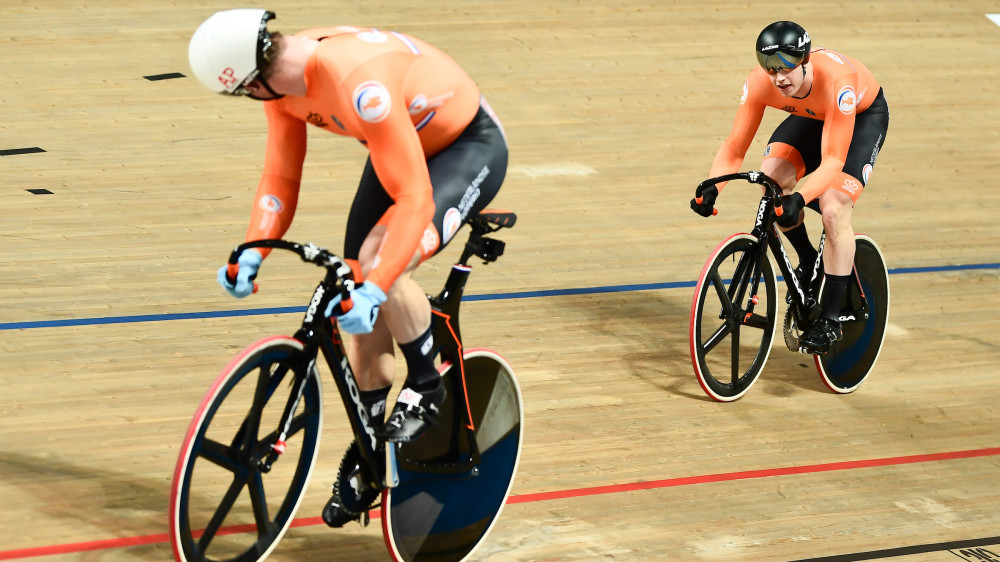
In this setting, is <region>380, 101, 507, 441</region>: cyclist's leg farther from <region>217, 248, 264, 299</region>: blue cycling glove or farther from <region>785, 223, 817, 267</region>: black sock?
<region>785, 223, 817, 267</region>: black sock

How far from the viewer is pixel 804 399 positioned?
164 inches

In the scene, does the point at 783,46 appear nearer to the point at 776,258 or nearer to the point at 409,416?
the point at 776,258

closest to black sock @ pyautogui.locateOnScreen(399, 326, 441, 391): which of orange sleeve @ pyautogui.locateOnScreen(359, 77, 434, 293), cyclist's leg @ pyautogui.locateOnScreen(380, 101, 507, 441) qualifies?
cyclist's leg @ pyautogui.locateOnScreen(380, 101, 507, 441)

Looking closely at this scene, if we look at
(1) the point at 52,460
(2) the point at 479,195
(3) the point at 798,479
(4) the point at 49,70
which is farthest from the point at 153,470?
(4) the point at 49,70

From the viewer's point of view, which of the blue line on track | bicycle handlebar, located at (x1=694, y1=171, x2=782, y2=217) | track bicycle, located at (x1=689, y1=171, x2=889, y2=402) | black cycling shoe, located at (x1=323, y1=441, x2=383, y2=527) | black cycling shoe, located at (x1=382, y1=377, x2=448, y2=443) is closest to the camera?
black cycling shoe, located at (x1=382, y1=377, x2=448, y2=443)

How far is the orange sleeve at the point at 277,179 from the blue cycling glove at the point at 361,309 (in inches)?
13.3

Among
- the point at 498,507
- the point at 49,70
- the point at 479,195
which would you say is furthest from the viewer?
the point at 49,70

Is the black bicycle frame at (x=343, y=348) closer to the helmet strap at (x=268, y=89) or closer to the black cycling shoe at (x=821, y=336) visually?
the helmet strap at (x=268, y=89)

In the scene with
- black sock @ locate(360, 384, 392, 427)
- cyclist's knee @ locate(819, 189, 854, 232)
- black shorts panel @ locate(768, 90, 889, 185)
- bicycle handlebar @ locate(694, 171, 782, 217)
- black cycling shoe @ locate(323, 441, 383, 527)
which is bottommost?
black cycling shoe @ locate(323, 441, 383, 527)

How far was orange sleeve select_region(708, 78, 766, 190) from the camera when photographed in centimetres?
400

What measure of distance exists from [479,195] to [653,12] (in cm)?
603

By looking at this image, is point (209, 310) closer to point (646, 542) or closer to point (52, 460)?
point (52, 460)

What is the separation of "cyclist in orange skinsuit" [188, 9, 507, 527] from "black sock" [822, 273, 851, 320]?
1.75m

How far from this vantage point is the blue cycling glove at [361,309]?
2273 millimetres
